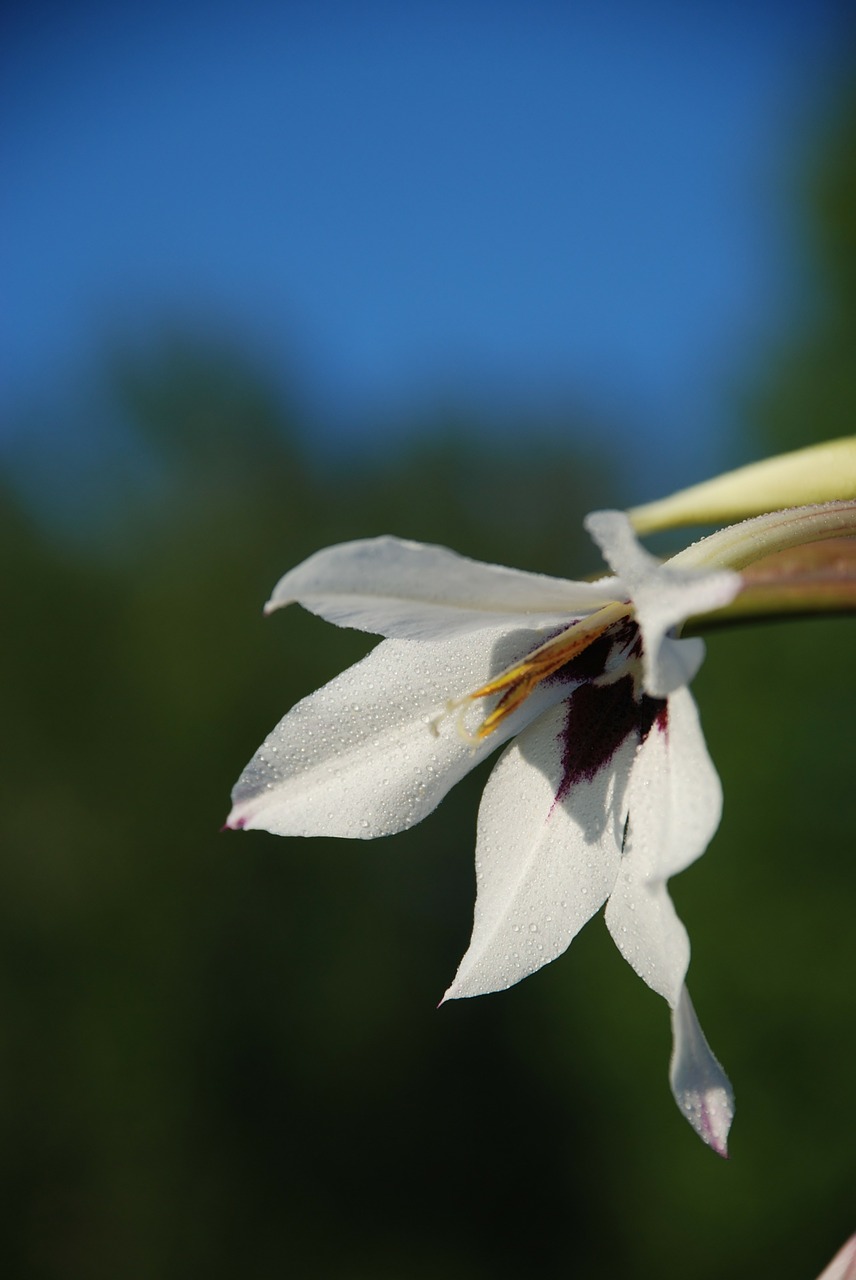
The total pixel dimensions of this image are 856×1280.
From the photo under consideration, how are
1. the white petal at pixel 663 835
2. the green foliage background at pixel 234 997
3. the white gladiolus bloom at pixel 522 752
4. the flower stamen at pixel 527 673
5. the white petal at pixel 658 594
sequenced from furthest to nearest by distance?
the green foliage background at pixel 234 997 → the flower stamen at pixel 527 673 → the white gladiolus bloom at pixel 522 752 → the white petal at pixel 663 835 → the white petal at pixel 658 594

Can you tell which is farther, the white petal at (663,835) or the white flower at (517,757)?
the white flower at (517,757)

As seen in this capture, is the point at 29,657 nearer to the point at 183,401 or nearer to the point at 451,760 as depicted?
the point at 183,401

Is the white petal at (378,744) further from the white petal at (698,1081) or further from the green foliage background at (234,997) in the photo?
the green foliage background at (234,997)

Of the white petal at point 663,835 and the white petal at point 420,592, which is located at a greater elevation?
the white petal at point 420,592

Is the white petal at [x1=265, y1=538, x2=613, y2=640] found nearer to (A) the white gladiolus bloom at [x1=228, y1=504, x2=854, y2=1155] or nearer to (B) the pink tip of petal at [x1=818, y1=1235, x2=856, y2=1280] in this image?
(A) the white gladiolus bloom at [x1=228, y1=504, x2=854, y2=1155]

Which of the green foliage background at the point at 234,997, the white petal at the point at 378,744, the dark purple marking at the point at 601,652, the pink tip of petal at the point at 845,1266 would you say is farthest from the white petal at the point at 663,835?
the green foliage background at the point at 234,997

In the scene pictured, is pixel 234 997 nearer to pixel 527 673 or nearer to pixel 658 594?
pixel 527 673

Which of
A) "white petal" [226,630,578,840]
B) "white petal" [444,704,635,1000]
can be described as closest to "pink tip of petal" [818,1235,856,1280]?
"white petal" [444,704,635,1000]
